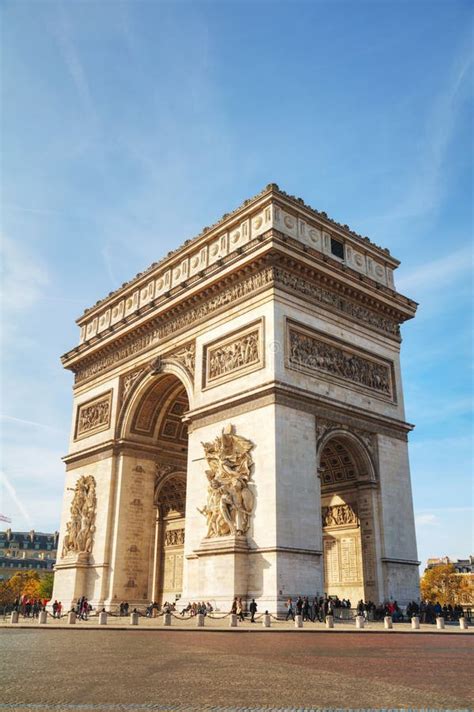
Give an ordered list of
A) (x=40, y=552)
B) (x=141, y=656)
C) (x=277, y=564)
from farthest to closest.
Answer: (x=40, y=552), (x=277, y=564), (x=141, y=656)

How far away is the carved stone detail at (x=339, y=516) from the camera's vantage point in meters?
25.6

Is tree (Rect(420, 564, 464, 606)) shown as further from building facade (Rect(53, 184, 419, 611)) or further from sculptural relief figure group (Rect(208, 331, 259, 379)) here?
sculptural relief figure group (Rect(208, 331, 259, 379))

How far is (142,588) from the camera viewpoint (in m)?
28.8

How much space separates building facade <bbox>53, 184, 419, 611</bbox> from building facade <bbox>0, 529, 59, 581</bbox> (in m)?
75.1

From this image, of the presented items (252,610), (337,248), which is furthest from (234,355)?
(252,610)

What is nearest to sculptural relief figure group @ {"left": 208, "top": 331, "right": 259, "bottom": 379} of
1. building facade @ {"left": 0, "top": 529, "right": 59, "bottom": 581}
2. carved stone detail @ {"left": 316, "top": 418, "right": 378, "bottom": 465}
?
carved stone detail @ {"left": 316, "top": 418, "right": 378, "bottom": 465}

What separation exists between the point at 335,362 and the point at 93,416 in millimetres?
13399

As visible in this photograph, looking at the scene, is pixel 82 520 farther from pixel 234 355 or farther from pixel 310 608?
pixel 310 608

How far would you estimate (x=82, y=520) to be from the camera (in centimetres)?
3025

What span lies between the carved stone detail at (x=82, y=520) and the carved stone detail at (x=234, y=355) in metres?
8.81

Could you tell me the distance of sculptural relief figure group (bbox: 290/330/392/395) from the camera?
2412 cm

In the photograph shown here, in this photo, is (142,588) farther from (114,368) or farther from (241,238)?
(241,238)

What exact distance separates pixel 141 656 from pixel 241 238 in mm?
19288

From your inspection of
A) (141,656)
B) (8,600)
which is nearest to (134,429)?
(141,656)
